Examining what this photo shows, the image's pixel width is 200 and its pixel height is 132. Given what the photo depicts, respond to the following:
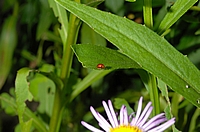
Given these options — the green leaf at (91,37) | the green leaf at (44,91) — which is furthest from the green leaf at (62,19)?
the green leaf at (44,91)

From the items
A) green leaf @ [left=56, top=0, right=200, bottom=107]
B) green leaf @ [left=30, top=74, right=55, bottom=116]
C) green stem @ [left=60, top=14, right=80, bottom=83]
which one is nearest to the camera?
green leaf @ [left=56, top=0, right=200, bottom=107]

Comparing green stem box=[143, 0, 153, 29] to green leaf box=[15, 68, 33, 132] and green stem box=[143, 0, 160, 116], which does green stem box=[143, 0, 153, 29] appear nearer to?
green stem box=[143, 0, 160, 116]

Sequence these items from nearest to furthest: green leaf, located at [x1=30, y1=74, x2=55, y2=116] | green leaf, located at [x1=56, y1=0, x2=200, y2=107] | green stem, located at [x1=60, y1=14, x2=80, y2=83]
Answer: green leaf, located at [x1=56, y1=0, x2=200, y2=107], green stem, located at [x1=60, y1=14, x2=80, y2=83], green leaf, located at [x1=30, y1=74, x2=55, y2=116]

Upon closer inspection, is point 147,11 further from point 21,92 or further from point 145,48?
point 21,92

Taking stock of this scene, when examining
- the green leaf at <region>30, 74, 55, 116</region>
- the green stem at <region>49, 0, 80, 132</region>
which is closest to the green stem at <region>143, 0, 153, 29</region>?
the green stem at <region>49, 0, 80, 132</region>

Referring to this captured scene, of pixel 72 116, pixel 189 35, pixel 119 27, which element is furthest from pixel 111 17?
pixel 72 116

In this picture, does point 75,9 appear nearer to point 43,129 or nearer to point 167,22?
point 167,22
